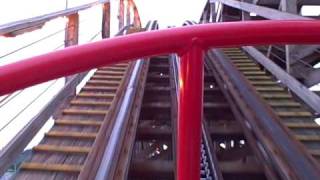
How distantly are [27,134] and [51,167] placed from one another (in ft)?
0.94

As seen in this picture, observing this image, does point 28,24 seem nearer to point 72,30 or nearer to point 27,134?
point 27,134

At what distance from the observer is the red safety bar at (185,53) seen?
3.19ft

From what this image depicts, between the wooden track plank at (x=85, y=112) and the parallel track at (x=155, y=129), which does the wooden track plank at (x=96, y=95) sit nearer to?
the parallel track at (x=155, y=129)

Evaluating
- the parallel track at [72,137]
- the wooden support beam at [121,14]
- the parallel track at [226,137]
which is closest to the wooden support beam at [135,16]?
the wooden support beam at [121,14]

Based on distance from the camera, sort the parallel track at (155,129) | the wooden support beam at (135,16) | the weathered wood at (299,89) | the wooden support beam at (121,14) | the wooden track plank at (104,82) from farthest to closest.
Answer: the wooden support beam at (135,16), the wooden support beam at (121,14), the wooden track plank at (104,82), the weathered wood at (299,89), the parallel track at (155,129)

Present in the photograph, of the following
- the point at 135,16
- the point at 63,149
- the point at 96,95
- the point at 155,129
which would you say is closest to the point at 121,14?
the point at 135,16

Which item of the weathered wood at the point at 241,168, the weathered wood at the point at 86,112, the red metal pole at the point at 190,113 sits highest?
the red metal pole at the point at 190,113

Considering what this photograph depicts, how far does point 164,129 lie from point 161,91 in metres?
0.97

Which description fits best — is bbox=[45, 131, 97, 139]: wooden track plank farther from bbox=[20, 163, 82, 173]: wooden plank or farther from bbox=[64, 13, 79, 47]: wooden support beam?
bbox=[64, 13, 79, 47]: wooden support beam

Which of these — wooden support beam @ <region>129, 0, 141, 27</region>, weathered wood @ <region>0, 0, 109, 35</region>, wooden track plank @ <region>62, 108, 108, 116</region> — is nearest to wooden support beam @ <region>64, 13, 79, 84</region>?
weathered wood @ <region>0, 0, 109, 35</region>

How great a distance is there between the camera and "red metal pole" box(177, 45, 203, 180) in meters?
1.06

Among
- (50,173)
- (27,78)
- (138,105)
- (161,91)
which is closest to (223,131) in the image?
(138,105)

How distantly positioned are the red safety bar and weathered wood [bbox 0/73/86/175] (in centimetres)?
179

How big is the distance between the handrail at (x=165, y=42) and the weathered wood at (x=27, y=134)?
1792mm
